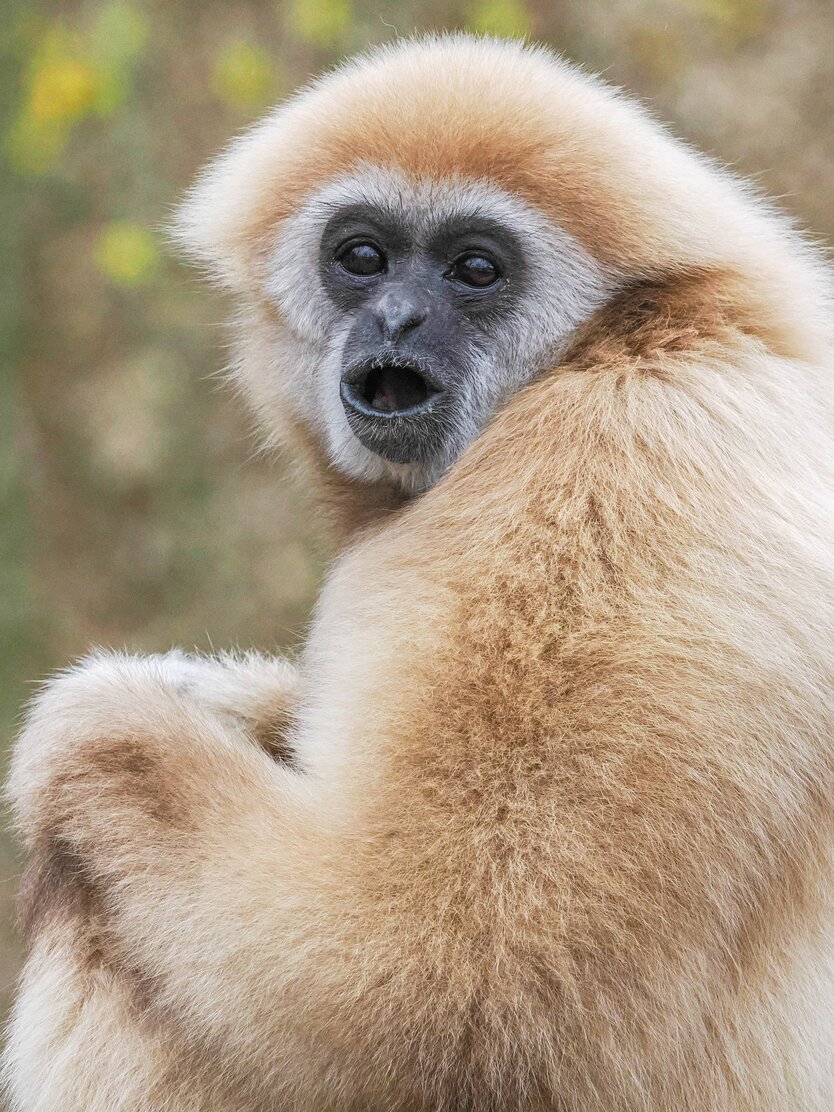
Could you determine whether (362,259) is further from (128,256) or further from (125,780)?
(128,256)

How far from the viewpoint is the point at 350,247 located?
396 centimetres

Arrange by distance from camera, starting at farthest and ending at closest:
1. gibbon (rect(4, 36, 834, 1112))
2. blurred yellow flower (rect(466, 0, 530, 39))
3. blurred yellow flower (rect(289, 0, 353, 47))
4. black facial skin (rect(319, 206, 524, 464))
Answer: blurred yellow flower (rect(289, 0, 353, 47))
blurred yellow flower (rect(466, 0, 530, 39))
black facial skin (rect(319, 206, 524, 464))
gibbon (rect(4, 36, 834, 1112))

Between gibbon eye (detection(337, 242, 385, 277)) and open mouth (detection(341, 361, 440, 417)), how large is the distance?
36 centimetres

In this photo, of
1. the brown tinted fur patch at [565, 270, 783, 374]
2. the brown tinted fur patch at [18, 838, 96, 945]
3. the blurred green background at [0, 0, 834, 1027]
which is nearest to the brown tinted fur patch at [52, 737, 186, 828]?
the brown tinted fur patch at [18, 838, 96, 945]

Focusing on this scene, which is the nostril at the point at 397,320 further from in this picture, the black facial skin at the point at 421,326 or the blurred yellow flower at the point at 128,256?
the blurred yellow flower at the point at 128,256

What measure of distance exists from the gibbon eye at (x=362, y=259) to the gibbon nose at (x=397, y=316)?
0.28 m

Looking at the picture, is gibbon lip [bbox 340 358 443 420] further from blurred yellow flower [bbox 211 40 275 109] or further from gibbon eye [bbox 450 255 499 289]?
blurred yellow flower [bbox 211 40 275 109]

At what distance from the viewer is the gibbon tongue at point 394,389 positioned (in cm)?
381

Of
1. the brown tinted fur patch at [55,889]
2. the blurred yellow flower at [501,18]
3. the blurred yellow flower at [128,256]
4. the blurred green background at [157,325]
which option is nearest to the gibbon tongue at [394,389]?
the brown tinted fur patch at [55,889]

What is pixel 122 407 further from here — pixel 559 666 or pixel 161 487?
pixel 559 666

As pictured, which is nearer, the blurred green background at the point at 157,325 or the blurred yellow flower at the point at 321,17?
the blurred yellow flower at the point at 321,17

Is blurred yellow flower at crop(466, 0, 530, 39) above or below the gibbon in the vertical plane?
above

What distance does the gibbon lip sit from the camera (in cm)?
377

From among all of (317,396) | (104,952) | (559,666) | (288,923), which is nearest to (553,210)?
(317,396)
